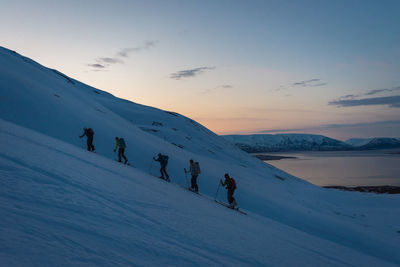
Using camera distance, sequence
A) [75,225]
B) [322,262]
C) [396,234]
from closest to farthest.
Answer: [75,225], [322,262], [396,234]

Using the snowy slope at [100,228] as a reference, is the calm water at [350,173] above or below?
above

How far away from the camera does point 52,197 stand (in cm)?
572

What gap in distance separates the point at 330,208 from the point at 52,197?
107 ft

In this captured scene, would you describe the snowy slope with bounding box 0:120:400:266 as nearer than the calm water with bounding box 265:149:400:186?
Yes

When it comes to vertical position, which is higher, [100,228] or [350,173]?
[350,173]

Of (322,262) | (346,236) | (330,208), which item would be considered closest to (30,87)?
(322,262)

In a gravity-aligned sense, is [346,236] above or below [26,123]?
below

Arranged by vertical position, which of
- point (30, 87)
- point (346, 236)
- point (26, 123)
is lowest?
point (346, 236)

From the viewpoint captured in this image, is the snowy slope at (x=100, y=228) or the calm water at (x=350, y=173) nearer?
the snowy slope at (x=100, y=228)

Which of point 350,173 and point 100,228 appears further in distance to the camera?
point 350,173

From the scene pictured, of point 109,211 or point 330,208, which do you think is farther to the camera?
point 330,208

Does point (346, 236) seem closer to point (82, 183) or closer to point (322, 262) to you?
point (322, 262)

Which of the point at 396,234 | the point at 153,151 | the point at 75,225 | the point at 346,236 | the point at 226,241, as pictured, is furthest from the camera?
the point at 153,151

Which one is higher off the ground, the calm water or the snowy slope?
the calm water
